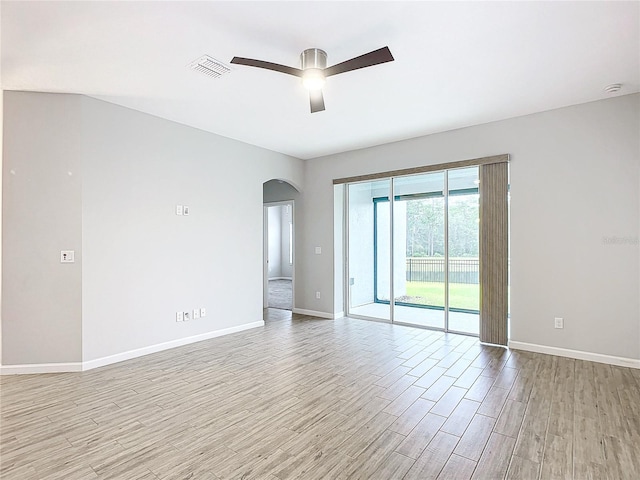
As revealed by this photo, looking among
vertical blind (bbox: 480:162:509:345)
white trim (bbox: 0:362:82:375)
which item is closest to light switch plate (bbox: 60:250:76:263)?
white trim (bbox: 0:362:82:375)

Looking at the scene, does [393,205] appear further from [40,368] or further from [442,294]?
[40,368]

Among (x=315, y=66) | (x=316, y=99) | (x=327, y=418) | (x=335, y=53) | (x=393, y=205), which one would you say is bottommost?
(x=327, y=418)

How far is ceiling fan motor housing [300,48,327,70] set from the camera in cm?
272

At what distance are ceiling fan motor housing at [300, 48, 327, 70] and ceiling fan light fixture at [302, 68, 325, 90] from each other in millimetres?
91

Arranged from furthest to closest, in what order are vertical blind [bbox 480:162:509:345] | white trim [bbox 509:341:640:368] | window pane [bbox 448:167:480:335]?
1. window pane [bbox 448:167:480:335]
2. vertical blind [bbox 480:162:509:345]
3. white trim [bbox 509:341:640:368]

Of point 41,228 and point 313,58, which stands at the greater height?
point 313,58

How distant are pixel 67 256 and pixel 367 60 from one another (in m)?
3.58

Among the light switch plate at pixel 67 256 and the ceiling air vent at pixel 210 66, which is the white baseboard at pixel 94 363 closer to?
the light switch plate at pixel 67 256

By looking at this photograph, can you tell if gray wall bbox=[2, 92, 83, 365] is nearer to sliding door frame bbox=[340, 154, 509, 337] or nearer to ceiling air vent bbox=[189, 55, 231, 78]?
ceiling air vent bbox=[189, 55, 231, 78]

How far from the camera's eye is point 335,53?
2.80 meters

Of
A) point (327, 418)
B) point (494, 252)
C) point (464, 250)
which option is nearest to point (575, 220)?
point (494, 252)

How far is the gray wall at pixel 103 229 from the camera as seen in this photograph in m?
3.55

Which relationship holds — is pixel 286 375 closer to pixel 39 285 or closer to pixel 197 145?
pixel 39 285

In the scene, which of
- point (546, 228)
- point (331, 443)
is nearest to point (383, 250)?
point (546, 228)
